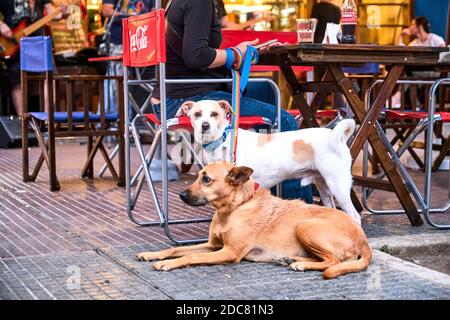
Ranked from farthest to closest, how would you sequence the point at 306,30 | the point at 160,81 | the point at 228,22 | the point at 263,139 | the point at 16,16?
the point at 228,22
the point at 16,16
the point at 306,30
the point at 263,139
the point at 160,81

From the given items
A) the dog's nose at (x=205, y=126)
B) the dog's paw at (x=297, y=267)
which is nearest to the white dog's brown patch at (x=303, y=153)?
the dog's nose at (x=205, y=126)

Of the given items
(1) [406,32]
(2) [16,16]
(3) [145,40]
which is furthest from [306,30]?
(1) [406,32]

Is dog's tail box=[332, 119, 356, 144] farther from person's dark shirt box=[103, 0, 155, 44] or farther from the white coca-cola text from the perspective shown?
person's dark shirt box=[103, 0, 155, 44]

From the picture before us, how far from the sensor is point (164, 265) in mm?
4051

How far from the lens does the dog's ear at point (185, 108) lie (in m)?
5.04

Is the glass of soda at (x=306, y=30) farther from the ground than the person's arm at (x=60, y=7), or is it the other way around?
the person's arm at (x=60, y=7)

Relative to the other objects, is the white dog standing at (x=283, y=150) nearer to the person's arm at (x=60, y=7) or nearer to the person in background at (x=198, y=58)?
the person in background at (x=198, y=58)

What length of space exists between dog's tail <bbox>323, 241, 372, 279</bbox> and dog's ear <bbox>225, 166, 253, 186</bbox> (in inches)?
28.4

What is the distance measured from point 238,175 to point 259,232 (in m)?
0.36

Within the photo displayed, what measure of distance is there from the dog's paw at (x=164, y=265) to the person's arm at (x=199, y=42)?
1542mm

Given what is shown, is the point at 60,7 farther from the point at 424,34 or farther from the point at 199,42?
the point at 199,42

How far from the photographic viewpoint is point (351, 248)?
4105mm
